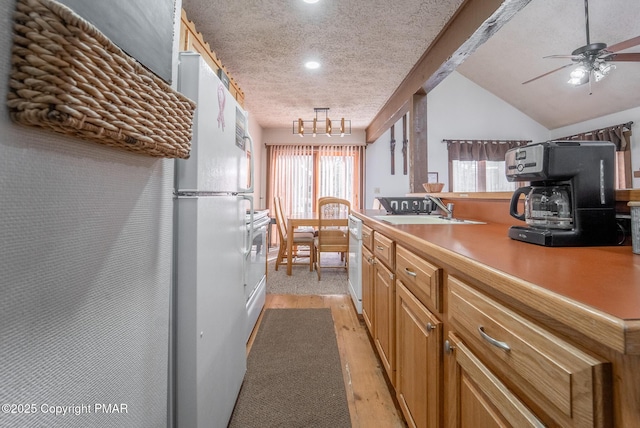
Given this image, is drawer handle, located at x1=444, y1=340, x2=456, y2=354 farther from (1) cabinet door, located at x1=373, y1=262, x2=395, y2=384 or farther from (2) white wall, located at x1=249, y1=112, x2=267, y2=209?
(2) white wall, located at x1=249, y1=112, x2=267, y2=209

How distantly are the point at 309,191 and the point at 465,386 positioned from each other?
534 cm

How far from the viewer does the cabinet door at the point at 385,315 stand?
1364 mm

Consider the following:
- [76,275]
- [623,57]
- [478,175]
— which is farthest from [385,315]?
[478,175]

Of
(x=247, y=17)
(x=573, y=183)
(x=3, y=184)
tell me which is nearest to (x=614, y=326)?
(x=573, y=183)

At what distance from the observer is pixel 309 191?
593 centimetres

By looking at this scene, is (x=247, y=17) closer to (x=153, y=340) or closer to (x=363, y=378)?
(x=153, y=340)

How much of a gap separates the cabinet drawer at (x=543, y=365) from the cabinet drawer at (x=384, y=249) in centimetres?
70

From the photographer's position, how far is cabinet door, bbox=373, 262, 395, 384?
4.47 ft

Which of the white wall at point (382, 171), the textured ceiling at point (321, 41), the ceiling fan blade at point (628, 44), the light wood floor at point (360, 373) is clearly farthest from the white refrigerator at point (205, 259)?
the white wall at point (382, 171)

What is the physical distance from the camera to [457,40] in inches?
88.4

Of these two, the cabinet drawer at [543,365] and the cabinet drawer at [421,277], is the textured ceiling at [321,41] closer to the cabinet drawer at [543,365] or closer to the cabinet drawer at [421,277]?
the cabinet drawer at [421,277]

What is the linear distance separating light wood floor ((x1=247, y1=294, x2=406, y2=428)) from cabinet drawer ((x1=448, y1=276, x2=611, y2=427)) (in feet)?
3.11

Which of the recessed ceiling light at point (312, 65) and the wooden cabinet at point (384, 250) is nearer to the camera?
the wooden cabinet at point (384, 250)

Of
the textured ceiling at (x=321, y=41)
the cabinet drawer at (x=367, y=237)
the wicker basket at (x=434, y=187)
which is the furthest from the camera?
the wicker basket at (x=434, y=187)
